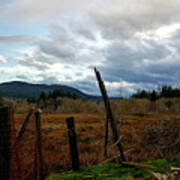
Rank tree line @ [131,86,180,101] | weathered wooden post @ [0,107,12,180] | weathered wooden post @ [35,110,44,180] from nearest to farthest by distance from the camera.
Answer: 1. weathered wooden post @ [0,107,12,180]
2. weathered wooden post @ [35,110,44,180]
3. tree line @ [131,86,180,101]

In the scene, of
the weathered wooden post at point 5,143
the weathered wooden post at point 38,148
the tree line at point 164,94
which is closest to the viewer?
the weathered wooden post at point 5,143

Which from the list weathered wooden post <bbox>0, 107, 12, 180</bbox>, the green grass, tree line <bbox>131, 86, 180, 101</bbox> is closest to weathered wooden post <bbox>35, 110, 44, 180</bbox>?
the green grass

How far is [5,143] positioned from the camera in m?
3.73

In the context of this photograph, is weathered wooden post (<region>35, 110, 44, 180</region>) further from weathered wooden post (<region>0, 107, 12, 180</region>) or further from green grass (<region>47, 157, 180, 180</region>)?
A: weathered wooden post (<region>0, 107, 12, 180</region>)

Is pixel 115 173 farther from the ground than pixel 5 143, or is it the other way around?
pixel 5 143

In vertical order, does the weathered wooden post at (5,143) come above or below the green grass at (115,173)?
above

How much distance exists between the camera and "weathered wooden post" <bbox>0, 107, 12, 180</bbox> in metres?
3.71

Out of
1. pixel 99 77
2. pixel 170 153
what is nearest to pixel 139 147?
pixel 170 153

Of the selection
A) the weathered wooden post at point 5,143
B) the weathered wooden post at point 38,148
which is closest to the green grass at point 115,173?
the weathered wooden post at point 38,148

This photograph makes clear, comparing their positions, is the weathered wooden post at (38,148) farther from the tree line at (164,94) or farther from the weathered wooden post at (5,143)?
the tree line at (164,94)

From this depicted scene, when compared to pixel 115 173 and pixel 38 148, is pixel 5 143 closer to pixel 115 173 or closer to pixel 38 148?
pixel 38 148

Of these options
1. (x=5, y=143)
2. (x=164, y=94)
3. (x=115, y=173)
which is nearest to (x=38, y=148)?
(x=5, y=143)

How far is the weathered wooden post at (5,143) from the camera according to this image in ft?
12.2

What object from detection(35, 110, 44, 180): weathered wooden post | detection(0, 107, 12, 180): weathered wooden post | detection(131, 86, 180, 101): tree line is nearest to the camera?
detection(0, 107, 12, 180): weathered wooden post
